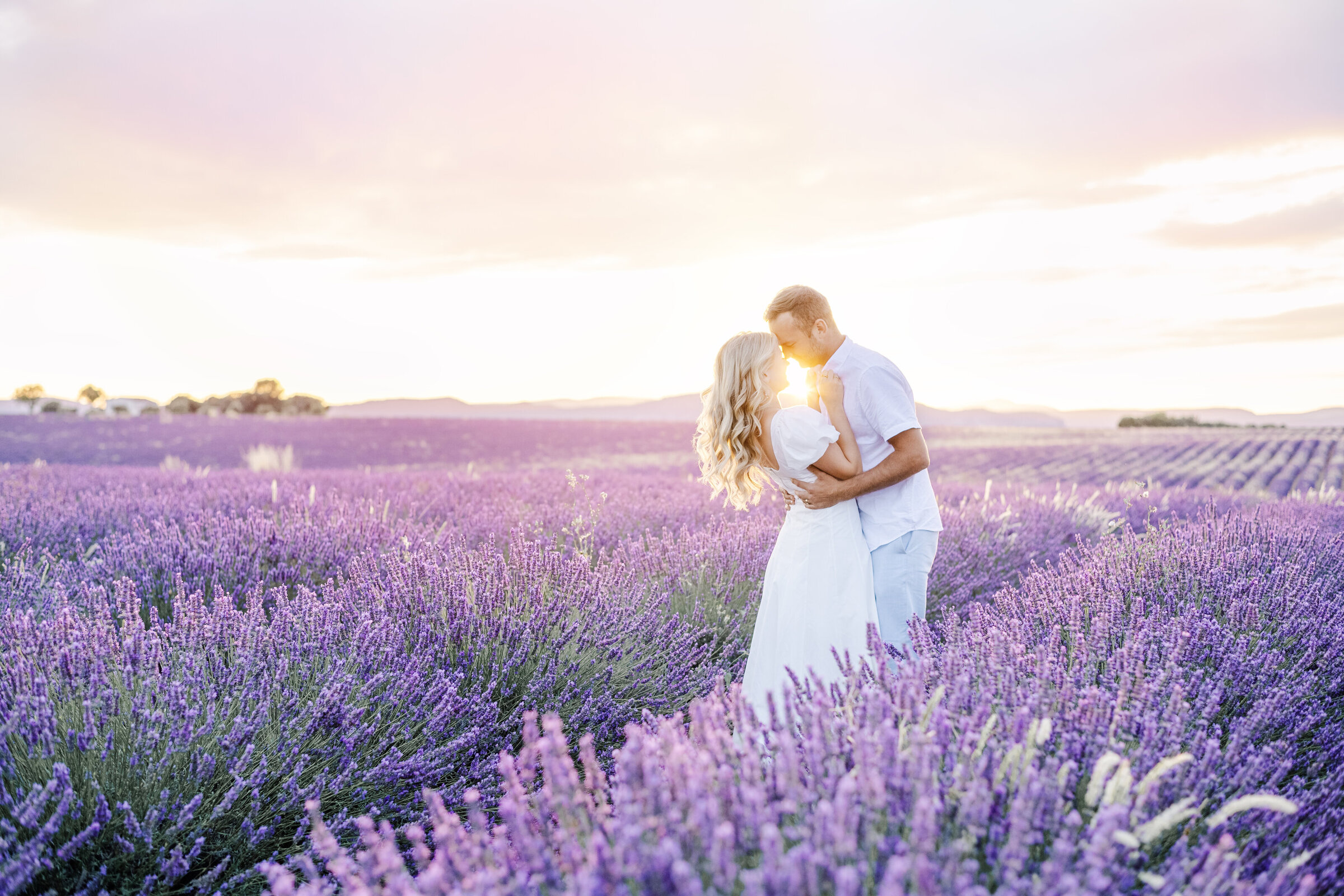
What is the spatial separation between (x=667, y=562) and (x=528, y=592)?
0.90 meters

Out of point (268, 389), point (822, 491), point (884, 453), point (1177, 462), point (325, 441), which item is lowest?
point (1177, 462)

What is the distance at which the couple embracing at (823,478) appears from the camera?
99.1 inches

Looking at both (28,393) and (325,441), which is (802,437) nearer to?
(325,441)

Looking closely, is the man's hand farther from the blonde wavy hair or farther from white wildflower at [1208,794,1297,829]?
white wildflower at [1208,794,1297,829]

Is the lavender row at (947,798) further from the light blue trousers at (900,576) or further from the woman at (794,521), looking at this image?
the light blue trousers at (900,576)

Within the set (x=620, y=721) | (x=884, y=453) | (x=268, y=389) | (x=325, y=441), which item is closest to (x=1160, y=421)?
(x=325, y=441)

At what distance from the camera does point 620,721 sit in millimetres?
2471

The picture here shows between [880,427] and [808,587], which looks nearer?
[808,587]

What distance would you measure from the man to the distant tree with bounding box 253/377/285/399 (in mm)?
46741

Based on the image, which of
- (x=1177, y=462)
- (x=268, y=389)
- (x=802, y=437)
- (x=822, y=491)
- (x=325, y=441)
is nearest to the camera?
(x=802, y=437)

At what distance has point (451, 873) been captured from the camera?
46.6 inches

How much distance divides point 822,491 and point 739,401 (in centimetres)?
41

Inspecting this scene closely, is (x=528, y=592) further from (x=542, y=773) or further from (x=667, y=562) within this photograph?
(x=667, y=562)

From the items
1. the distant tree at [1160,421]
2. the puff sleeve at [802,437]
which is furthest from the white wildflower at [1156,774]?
the distant tree at [1160,421]
